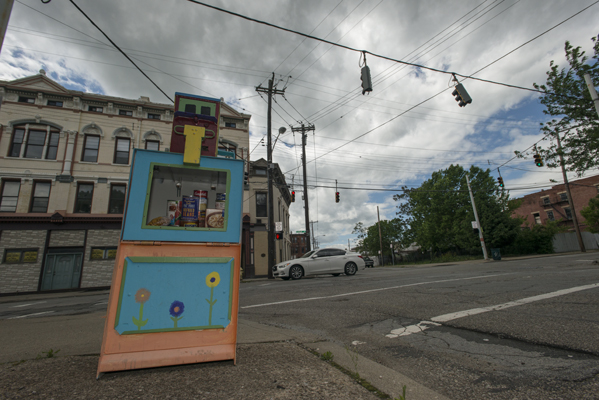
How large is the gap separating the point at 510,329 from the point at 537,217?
53.1m

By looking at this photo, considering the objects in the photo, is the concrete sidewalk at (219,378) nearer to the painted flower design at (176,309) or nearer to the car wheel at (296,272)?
the painted flower design at (176,309)

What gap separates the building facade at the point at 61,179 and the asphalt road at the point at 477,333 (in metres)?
16.5

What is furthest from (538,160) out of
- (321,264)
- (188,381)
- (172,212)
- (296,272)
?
(188,381)

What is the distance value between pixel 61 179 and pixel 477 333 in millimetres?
22428

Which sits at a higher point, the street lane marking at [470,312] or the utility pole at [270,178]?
the utility pole at [270,178]

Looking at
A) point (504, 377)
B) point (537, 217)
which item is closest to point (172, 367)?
point (504, 377)

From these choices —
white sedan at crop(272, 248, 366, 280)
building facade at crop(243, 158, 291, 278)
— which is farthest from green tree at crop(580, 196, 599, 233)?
building facade at crop(243, 158, 291, 278)

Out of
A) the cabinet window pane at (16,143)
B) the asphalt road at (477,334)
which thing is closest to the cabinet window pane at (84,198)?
the cabinet window pane at (16,143)

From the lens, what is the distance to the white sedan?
13891mm

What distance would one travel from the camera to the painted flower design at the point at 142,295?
82.9 inches

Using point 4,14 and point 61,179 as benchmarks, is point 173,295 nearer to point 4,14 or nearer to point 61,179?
point 4,14

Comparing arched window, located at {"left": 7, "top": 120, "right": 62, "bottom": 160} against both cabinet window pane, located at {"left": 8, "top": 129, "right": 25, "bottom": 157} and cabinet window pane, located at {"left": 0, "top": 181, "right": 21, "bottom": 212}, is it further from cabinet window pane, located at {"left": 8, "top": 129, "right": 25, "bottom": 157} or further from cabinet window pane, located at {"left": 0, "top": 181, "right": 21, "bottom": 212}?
cabinet window pane, located at {"left": 0, "top": 181, "right": 21, "bottom": 212}

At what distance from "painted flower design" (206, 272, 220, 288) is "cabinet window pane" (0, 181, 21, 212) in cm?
2160

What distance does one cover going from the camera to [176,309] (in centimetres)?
217
